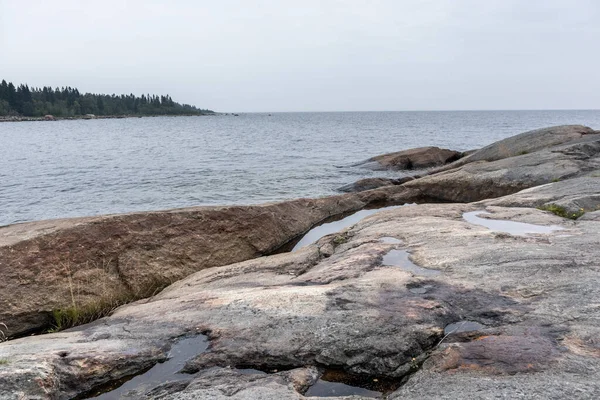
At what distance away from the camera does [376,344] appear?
16.5ft

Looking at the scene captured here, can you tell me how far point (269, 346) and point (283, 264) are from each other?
3.41 meters

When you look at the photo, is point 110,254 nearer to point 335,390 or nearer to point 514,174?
point 335,390

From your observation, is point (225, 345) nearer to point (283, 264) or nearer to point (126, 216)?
point (283, 264)

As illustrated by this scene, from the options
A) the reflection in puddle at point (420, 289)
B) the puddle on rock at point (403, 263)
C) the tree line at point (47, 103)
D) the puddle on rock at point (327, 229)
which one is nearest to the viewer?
the reflection in puddle at point (420, 289)

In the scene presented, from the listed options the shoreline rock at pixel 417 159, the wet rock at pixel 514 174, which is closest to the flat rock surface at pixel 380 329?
the wet rock at pixel 514 174

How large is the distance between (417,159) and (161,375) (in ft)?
91.1

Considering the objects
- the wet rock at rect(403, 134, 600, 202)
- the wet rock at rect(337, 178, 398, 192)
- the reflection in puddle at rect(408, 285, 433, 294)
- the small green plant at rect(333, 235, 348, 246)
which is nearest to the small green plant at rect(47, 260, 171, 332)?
the small green plant at rect(333, 235, 348, 246)

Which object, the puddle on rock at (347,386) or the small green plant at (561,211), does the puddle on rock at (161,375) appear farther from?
the small green plant at (561,211)

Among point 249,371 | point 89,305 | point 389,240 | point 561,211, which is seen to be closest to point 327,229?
point 389,240

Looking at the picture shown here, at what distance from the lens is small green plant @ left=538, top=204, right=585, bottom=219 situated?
10.1 metres

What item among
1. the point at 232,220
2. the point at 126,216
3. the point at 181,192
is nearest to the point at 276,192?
the point at 181,192

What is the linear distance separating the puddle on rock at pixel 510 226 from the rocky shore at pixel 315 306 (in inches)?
2.4

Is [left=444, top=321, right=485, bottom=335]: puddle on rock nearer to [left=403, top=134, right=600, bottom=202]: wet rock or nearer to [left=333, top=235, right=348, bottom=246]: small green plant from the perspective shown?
[left=333, top=235, right=348, bottom=246]: small green plant

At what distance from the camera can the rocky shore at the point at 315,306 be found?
4.50 metres
